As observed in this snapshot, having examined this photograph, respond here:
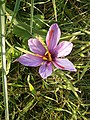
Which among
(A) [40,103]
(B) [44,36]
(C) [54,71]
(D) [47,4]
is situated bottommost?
(A) [40,103]

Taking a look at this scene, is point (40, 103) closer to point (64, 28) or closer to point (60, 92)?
point (60, 92)

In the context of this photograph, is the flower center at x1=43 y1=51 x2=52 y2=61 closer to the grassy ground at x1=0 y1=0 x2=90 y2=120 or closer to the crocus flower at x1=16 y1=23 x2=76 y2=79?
the crocus flower at x1=16 y1=23 x2=76 y2=79

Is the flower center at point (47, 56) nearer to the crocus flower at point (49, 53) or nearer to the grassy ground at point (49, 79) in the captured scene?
the crocus flower at point (49, 53)

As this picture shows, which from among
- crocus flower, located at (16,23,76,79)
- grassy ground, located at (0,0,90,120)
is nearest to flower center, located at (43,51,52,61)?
crocus flower, located at (16,23,76,79)

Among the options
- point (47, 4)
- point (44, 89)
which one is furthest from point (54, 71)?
point (47, 4)

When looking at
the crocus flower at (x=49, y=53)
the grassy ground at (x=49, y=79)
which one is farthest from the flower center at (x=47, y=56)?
the grassy ground at (x=49, y=79)

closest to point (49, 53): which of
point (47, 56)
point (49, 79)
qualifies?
point (47, 56)

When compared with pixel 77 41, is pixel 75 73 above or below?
below
